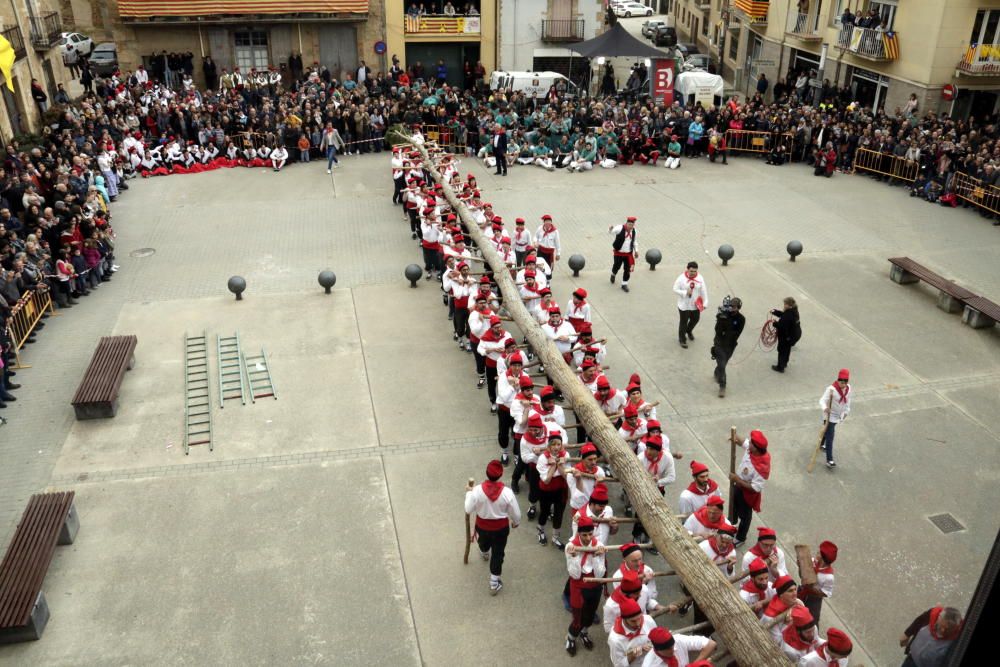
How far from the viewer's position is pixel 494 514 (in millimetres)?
8430

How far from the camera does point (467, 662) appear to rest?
788cm

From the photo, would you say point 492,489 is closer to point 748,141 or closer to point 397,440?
point 397,440

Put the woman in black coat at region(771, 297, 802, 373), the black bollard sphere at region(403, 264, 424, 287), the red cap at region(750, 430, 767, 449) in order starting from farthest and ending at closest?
the black bollard sphere at region(403, 264, 424, 287), the woman in black coat at region(771, 297, 802, 373), the red cap at region(750, 430, 767, 449)

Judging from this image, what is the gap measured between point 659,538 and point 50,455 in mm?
8105

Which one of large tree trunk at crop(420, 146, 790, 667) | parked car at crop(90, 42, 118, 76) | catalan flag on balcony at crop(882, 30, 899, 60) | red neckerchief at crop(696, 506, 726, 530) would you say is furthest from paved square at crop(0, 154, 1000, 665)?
parked car at crop(90, 42, 118, 76)

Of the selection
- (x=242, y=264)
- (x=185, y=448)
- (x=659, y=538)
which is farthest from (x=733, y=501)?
(x=242, y=264)

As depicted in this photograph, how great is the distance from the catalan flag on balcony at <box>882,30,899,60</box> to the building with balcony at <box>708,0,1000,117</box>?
3 centimetres

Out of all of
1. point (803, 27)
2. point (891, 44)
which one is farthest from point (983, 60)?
point (803, 27)

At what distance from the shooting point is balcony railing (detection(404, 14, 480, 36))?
33.0m

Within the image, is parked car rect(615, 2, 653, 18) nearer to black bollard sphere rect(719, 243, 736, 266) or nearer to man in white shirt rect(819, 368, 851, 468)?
black bollard sphere rect(719, 243, 736, 266)

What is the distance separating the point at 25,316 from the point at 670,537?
11615 mm

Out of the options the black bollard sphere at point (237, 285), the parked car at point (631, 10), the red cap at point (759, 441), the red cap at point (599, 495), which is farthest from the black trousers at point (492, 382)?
the parked car at point (631, 10)

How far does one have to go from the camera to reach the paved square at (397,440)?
27.6ft

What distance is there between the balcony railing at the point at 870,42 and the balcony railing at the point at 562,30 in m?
10.4
